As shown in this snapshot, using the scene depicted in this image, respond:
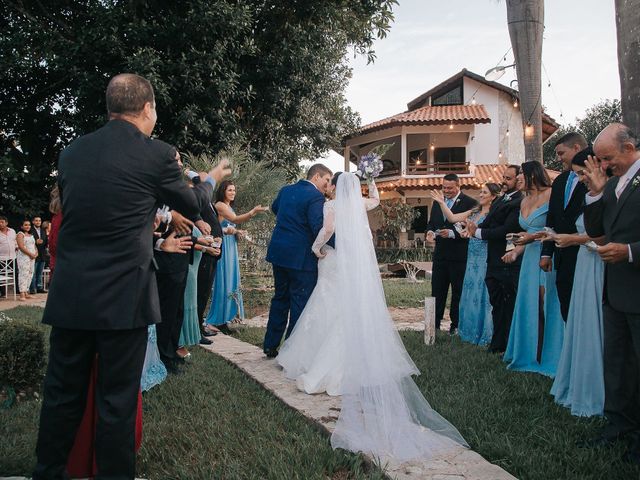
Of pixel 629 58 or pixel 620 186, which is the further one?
pixel 629 58

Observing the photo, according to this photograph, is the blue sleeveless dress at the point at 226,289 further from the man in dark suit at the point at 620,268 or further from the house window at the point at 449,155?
the house window at the point at 449,155

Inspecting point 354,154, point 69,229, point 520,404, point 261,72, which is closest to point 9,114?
point 261,72

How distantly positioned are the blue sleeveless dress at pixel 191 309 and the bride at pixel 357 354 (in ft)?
4.97

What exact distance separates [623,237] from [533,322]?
2.57m

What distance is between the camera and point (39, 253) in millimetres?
13992

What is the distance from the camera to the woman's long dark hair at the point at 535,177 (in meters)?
5.50

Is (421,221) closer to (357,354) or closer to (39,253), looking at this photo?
(39,253)

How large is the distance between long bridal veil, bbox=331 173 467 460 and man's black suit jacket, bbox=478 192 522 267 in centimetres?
219

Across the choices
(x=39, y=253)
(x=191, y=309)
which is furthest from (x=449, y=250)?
(x=39, y=253)

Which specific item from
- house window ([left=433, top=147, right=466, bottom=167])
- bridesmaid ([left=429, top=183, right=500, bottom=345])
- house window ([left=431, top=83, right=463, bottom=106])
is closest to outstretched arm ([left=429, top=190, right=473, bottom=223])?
bridesmaid ([left=429, top=183, right=500, bottom=345])

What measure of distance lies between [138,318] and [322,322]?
2.78m

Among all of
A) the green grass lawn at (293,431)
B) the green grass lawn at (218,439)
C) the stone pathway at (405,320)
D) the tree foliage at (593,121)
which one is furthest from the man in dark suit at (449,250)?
the tree foliage at (593,121)

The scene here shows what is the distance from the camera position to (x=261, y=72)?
13.7 metres

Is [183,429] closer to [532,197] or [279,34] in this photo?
[532,197]
